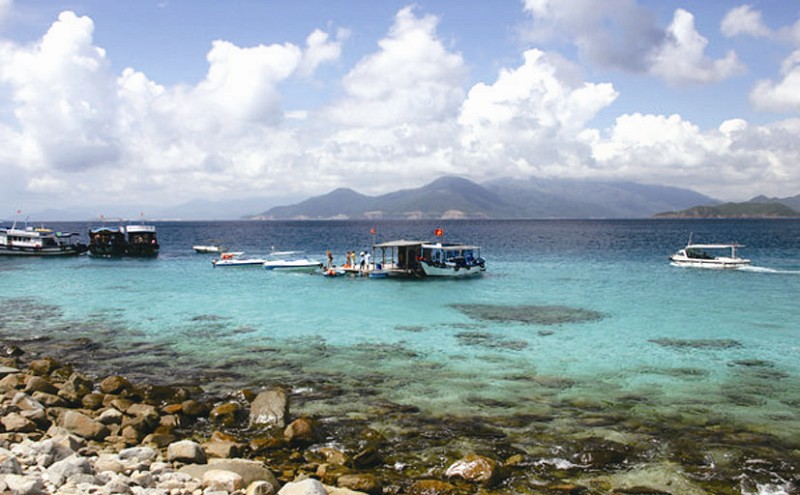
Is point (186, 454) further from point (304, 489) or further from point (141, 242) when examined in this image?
point (141, 242)

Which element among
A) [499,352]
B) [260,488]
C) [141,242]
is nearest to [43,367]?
[260,488]

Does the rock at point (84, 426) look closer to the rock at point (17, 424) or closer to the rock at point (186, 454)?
the rock at point (17, 424)

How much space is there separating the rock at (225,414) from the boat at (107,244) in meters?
75.2

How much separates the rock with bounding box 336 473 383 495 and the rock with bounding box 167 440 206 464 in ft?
10.1

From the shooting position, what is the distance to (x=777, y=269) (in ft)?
194

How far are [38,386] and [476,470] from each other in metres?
13.5

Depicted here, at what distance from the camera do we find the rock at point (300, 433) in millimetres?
14172

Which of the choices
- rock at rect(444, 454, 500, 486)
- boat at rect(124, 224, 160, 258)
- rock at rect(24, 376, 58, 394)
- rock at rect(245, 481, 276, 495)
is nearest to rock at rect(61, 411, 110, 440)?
rock at rect(24, 376, 58, 394)

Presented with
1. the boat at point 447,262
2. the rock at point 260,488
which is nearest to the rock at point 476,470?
the rock at point 260,488

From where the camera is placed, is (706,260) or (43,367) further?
(706,260)

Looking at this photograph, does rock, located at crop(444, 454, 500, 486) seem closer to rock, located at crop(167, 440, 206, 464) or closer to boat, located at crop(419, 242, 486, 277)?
rock, located at crop(167, 440, 206, 464)

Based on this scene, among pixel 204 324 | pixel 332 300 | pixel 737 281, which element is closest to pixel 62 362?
pixel 204 324

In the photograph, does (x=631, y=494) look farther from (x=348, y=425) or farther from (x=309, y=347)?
(x=309, y=347)

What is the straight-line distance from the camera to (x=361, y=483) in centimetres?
1156
